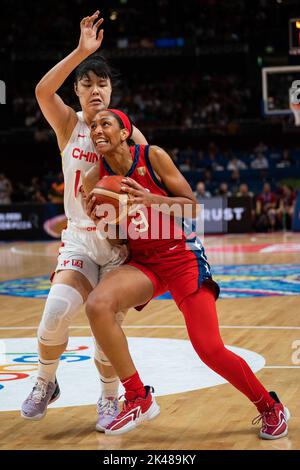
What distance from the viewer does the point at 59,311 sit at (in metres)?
4.14

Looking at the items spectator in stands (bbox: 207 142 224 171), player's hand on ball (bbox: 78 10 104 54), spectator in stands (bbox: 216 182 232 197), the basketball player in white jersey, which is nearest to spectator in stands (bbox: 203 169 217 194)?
spectator in stands (bbox: 207 142 224 171)

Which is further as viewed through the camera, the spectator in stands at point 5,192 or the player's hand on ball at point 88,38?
the spectator in stands at point 5,192

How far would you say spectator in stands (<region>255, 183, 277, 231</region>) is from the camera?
20.9 metres

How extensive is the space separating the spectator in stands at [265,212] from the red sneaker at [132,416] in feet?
55.7

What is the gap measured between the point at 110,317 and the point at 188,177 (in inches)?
793

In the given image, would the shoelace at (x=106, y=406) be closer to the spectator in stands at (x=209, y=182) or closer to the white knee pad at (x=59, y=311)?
the white knee pad at (x=59, y=311)

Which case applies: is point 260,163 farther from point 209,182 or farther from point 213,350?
point 213,350

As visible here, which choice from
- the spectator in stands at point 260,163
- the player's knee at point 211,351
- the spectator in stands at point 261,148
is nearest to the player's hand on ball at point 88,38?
the player's knee at point 211,351

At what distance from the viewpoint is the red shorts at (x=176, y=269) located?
4129 mm

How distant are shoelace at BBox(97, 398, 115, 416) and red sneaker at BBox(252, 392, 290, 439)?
80cm

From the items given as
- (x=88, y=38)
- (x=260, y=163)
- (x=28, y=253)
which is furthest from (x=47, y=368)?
(x=260, y=163)

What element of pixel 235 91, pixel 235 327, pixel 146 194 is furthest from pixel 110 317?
pixel 235 91

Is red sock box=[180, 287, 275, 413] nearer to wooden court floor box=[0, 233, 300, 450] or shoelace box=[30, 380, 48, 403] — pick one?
wooden court floor box=[0, 233, 300, 450]

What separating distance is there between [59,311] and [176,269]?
0.62 meters
